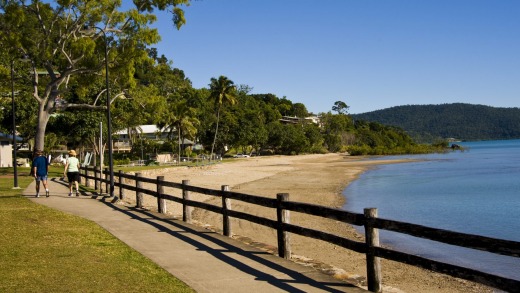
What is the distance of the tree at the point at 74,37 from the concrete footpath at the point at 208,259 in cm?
1862

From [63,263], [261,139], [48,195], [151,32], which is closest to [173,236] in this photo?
[63,263]

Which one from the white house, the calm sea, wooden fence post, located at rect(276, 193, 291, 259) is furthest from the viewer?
the white house

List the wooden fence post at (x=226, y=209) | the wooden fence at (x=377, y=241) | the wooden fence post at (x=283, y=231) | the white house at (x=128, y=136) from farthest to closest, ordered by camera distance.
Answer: the white house at (x=128, y=136) < the wooden fence post at (x=226, y=209) < the wooden fence post at (x=283, y=231) < the wooden fence at (x=377, y=241)

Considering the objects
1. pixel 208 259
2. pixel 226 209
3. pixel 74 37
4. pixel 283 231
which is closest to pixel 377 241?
pixel 283 231

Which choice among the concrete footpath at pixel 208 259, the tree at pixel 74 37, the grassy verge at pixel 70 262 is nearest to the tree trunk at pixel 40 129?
the tree at pixel 74 37

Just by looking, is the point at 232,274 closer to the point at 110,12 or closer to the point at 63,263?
the point at 63,263

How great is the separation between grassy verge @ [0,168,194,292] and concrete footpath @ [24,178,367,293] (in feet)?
1.12

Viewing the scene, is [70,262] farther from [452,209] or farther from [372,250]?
[452,209]

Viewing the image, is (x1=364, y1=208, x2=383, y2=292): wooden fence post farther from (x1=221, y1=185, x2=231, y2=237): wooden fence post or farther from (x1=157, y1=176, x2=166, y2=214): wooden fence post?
(x1=157, y1=176, x2=166, y2=214): wooden fence post

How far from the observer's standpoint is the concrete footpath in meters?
7.21

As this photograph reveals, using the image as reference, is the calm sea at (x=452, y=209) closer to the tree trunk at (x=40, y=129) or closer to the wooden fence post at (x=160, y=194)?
the wooden fence post at (x=160, y=194)

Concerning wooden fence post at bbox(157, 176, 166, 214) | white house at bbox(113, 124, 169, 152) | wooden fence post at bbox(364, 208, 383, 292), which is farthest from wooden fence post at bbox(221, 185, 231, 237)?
white house at bbox(113, 124, 169, 152)

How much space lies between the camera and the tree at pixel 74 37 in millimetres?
29422

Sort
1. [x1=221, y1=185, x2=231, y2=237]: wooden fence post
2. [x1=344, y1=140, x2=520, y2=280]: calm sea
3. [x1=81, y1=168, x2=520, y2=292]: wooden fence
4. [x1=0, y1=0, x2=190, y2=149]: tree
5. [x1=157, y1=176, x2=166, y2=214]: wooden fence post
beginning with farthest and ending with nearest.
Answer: [x1=0, y1=0, x2=190, y2=149]: tree, [x1=157, y1=176, x2=166, y2=214]: wooden fence post, [x1=344, y1=140, x2=520, y2=280]: calm sea, [x1=221, y1=185, x2=231, y2=237]: wooden fence post, [x1=81, y1=168, x2=520, y2=292]: wooden fence
